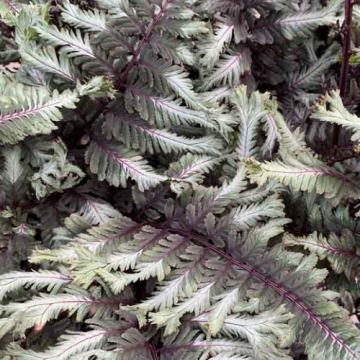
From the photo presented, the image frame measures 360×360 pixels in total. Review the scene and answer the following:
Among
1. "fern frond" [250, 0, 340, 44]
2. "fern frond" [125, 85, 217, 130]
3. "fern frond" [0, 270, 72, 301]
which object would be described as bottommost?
"fern frond" [0, 270, 72, 301]

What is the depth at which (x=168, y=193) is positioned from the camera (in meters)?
1.00

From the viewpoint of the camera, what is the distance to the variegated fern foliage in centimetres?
81

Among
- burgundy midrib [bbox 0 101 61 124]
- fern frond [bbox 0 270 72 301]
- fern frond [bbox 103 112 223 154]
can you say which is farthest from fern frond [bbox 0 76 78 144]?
fern frond [bbox 0 270 72 301]

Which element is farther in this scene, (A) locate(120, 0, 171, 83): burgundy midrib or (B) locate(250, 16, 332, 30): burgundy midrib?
(B) locate(250, 16, 332, 30): burgundy midrib

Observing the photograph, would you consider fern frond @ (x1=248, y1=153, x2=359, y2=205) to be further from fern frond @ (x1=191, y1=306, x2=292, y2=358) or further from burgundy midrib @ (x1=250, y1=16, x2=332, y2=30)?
burgundy midrib @ (x1=250, y1=16, x2=332, y2=30)

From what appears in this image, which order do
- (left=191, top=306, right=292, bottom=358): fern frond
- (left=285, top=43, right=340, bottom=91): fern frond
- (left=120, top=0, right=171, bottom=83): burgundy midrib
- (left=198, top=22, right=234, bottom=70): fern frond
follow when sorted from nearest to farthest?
(left=191, top=306, right=292, bottom=358): fern frond < (left=120, top=0, right=171, bottom=83): burgundy midrib < (left=198, top=22, right=234, bottom=70): fern frond < (left=285, top=43, right=340, bottom=91): fern frond

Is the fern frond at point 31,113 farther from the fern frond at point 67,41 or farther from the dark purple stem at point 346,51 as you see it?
the dark purple stem at point 346,51

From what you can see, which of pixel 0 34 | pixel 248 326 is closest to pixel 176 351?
pixel 248 326

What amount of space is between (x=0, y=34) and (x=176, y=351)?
0.80 meters

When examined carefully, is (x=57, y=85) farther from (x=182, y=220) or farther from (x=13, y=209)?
(x=182, y=220)

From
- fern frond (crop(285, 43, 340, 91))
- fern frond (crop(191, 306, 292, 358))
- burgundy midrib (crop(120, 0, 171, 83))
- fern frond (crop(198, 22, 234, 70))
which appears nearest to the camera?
fern frond (crop(191, 306, 292, 358))

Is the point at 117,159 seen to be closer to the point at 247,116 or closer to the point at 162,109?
the point at 162,109

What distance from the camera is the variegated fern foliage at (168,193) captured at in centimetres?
81

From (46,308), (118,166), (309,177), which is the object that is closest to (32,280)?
(46,308)
